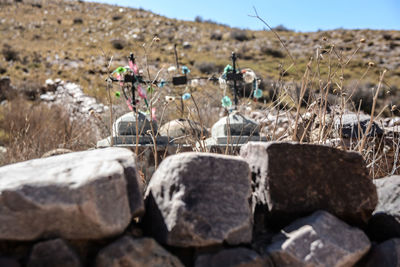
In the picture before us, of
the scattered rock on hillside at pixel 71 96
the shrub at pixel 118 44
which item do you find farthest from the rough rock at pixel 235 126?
the shrub at pixel 118 44

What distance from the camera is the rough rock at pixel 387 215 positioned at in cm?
149

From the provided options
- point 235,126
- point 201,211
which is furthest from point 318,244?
point 235,126

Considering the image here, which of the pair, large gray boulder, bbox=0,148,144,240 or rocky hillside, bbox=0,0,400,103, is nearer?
large gray boulder, bbox=0,148,144,240

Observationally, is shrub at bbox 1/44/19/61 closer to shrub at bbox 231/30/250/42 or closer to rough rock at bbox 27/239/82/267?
shrub at bbox 231/30/250/42

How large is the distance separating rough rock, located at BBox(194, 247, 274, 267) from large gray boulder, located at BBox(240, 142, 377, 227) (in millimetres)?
252

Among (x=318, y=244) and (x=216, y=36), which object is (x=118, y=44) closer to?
(x=216, y=36)

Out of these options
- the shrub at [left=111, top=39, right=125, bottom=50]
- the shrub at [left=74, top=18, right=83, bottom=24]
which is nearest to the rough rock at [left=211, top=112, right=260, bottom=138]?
the shrub at [left=111, top=39, right=125, bottom=50]

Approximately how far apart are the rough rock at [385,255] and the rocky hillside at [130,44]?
588 inches

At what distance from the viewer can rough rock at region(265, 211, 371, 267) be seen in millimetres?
1243

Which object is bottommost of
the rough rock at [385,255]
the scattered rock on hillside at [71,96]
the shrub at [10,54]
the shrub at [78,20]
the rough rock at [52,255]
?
the scattered rock on hillside at [71,96]

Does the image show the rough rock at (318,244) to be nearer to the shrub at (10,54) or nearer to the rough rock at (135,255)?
the rough rock at (135,255)

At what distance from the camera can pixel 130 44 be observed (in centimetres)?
2550

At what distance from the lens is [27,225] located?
1.09m

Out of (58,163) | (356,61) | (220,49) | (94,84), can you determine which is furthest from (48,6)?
(58,163)
